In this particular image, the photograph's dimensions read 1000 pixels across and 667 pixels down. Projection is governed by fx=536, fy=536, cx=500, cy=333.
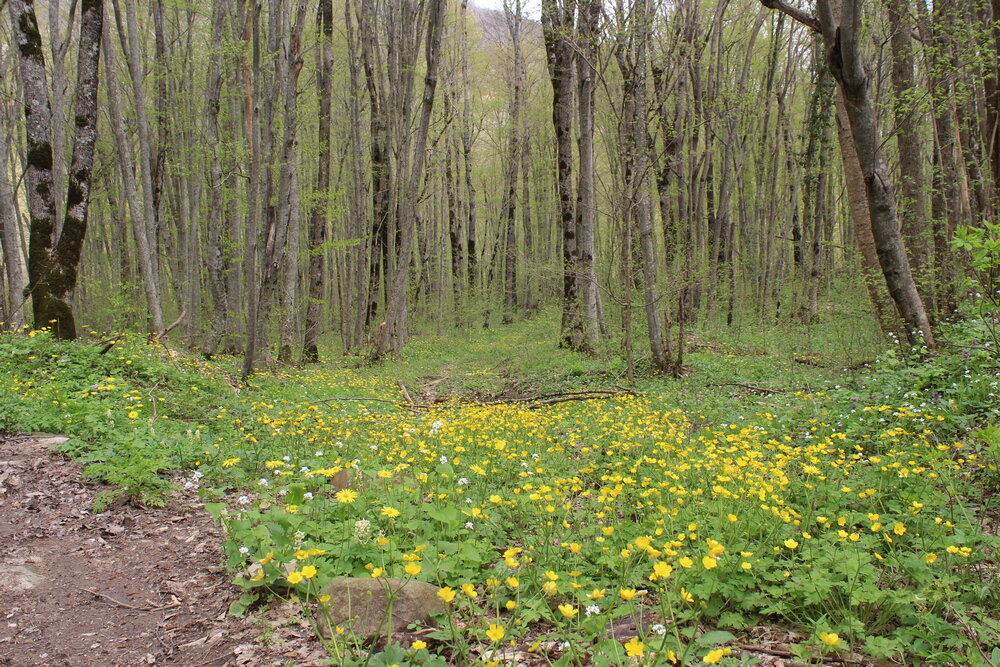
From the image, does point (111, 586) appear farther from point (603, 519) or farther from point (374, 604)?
point (603, 519)

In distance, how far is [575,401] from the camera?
7.95 metres

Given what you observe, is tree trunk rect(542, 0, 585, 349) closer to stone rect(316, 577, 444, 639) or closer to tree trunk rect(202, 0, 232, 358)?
tree trunk rect(202, 0, 232, 358)

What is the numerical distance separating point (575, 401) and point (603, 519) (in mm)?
4699

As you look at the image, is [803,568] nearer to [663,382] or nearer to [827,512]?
[827,512]

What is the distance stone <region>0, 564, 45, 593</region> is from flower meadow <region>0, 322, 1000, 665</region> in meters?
0.84

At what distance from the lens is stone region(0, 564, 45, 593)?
2.71 metres

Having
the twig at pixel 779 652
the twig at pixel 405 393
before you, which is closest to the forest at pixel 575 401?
the twig at pixel 779 652

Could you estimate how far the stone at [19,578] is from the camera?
2715 mm

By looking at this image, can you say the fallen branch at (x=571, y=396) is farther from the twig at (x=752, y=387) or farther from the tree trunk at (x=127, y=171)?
the tree trunk at (x=127, y=171)

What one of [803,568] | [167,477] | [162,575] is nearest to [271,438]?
[167,477]

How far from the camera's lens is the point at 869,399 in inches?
213

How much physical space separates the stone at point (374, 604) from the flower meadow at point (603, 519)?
0.07 meters

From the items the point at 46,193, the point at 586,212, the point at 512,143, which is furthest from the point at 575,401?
the point at 512,143

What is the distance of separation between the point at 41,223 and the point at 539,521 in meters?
8.38
